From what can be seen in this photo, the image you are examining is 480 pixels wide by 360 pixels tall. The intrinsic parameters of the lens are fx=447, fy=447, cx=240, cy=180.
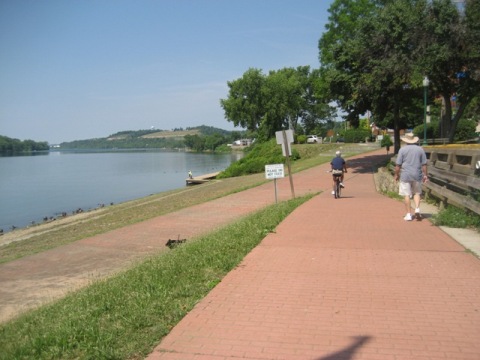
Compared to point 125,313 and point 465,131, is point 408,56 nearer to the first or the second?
point 465,131

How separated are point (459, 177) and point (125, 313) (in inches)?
278

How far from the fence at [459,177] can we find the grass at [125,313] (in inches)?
160

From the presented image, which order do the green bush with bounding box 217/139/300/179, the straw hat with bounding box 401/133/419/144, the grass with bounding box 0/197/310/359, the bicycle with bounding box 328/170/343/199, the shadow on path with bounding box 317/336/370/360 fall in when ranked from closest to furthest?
the shadow on path with bounding box 317/336/370/360
the grass with bounding box 0/197/310/359
the straw hat with bounding box 401/133/419/144
the bicycle with bounding box 328/170/343/199
the green bush with bounding box 217/139/300/179

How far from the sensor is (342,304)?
441 cm

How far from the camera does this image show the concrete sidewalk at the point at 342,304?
11.5 ft

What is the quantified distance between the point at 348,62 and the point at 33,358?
80.6ft

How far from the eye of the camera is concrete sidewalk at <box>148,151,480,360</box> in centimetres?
349

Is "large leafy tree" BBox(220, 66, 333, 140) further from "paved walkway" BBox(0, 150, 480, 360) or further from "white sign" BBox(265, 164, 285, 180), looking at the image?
"paved walkway" BBox(0, 150, 480, 360)

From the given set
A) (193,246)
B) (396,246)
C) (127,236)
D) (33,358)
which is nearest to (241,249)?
(193,246)

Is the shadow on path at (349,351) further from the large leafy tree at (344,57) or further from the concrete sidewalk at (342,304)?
the large leafy tree at (344,57)

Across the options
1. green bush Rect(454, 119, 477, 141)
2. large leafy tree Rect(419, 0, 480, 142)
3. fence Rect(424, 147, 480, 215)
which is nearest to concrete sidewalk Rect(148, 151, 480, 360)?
fence Rect(424, 147, 480, 215)

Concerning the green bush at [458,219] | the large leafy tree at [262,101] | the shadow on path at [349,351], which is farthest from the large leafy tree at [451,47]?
the large leafy tree at [262,101]

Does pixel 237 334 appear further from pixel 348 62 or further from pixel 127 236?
pixel 348 62

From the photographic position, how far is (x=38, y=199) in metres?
40.7
